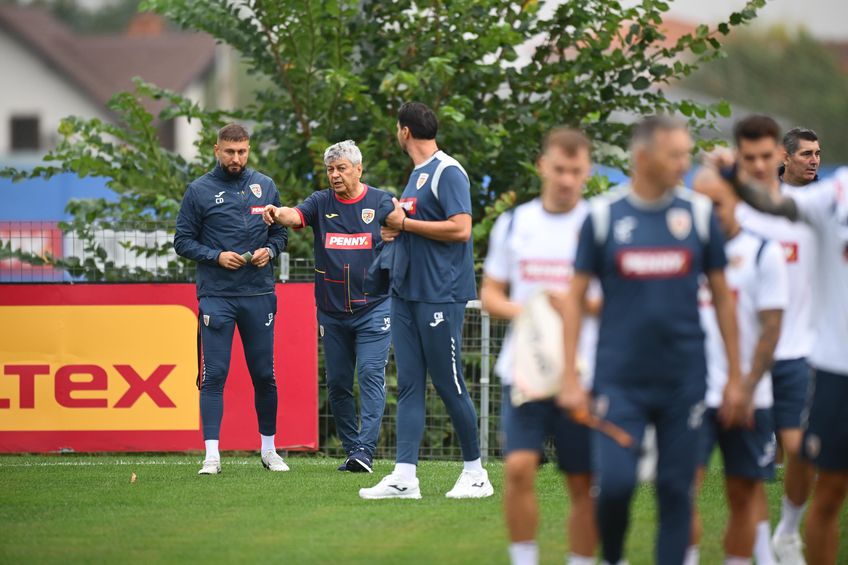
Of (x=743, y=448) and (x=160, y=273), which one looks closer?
(x=743, y=448)

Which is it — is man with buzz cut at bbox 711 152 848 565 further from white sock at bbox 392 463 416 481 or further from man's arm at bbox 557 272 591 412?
white sock at bbox 392 463 416 481

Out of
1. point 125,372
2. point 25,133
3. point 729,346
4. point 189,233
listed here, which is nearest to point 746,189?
point 729,346

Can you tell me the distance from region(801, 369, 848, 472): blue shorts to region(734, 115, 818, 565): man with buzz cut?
0.46 meters

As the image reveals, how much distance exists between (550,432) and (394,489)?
295 cm

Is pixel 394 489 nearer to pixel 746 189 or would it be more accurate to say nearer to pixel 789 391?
pixel 789 391

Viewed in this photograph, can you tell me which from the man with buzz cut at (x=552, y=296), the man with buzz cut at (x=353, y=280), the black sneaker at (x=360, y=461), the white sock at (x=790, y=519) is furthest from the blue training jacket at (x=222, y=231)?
the white sock at (x=790, y=519)

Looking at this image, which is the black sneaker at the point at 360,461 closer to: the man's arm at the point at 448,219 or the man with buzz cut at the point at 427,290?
the man with buzz cut at the point at 427,290

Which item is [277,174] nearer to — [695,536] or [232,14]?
[232,14]

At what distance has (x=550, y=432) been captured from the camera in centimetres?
651

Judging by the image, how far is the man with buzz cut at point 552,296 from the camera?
6.30 m

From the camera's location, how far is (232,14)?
13859 mm

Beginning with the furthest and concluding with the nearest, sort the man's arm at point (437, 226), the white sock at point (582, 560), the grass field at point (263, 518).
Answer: the man's arm at point (437, 226) < the grass field at point (263, 518) < the white sock at point (582, 560)

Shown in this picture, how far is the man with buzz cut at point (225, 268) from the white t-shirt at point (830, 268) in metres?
5.07

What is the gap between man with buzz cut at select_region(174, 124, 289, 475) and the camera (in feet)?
35.1
